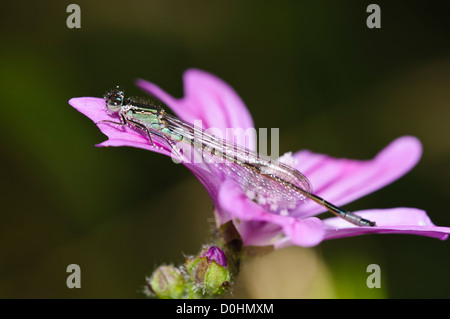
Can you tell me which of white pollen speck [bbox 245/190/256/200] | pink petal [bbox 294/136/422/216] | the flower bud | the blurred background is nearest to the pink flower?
pink petal [bbox 294/136/422/216]

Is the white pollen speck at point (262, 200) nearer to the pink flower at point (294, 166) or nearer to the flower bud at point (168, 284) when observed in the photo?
the pink flower at point (294, 166)

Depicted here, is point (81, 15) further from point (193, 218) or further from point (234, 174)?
point (234, 174)

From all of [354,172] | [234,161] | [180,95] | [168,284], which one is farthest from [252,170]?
[180,95]

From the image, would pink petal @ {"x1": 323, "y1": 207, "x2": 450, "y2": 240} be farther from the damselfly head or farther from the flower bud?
the damselfly head

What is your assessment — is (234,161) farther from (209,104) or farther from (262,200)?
(209,104)

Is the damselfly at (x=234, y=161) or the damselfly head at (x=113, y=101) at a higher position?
the damselfly head at (x=113, y=101)

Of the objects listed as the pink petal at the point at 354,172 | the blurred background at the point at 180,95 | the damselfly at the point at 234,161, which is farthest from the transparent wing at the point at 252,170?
the blurred background at the point at 180,95
